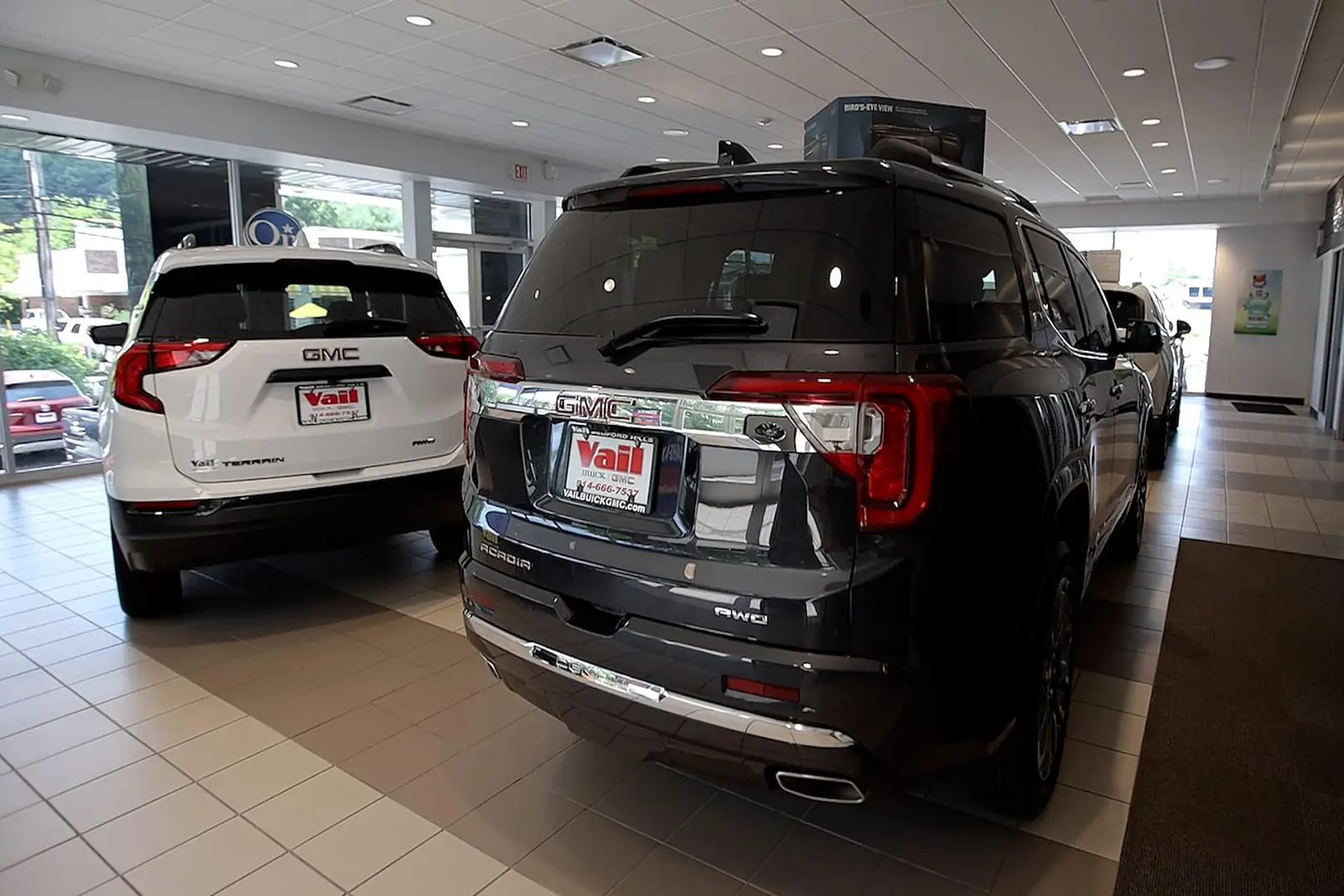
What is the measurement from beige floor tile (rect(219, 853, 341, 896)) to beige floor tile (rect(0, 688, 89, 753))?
4.07ft

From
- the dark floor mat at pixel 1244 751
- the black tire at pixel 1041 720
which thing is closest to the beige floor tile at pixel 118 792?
the black tire at pixel 1041 720

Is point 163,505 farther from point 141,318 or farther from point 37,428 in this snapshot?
point 37,428

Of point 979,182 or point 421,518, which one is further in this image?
point 421,518

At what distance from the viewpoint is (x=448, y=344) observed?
3.57 m

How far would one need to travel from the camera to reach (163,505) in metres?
3.03

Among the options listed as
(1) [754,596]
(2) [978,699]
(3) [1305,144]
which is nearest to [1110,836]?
(2) [978,699]

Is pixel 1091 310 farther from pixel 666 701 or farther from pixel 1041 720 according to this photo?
pixel 666 701

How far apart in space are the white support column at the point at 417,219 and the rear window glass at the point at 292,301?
654 centimetres

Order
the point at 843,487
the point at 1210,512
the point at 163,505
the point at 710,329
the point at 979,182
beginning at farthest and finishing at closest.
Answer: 1. the point at 1210,512
2. the point at 163,505
3. the point at 979,182
4. the point at 710,329
5. the point at 843,487

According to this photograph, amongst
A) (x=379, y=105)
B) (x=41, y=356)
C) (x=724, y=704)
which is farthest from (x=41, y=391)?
(x=724, y=704)

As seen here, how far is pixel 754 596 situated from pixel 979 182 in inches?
49.4

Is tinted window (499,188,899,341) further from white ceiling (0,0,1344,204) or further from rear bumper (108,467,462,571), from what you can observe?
white ceiling (0,0,1344,204)

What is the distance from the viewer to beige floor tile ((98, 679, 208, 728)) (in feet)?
8.89

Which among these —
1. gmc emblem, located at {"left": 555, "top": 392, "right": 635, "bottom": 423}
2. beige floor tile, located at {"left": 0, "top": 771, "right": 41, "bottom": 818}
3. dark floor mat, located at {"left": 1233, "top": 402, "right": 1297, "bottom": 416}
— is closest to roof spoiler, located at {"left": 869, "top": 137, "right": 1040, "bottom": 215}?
gmc emblem, located at {"left": 555, "top": 392, "right": 635, "bottom": 423}
